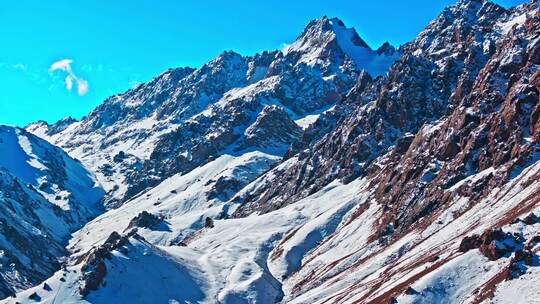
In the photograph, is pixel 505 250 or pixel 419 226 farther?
pixel 419 226

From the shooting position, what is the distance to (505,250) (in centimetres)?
11631

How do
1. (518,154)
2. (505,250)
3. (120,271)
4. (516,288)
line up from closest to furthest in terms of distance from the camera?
1. (516,288)
2. (505,250)
3. (518,154)
4. (120,271)

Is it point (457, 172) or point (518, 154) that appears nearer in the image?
point (518, 154)

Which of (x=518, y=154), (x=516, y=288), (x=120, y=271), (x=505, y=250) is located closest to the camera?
(x=516, y=288)

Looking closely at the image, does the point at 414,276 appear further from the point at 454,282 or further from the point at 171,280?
the point at 171,280

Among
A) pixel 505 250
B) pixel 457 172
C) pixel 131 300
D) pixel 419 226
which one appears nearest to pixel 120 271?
pixel 131 300

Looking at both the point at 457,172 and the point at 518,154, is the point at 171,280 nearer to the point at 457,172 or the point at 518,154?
the point at 457,172

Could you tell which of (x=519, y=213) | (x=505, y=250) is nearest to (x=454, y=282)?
(x=505, y=250)

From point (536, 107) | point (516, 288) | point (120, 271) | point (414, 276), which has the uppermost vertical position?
point (120, 271)

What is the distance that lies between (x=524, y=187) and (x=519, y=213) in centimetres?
2350

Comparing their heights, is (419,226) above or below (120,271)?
below

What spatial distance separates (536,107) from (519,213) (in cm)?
6398

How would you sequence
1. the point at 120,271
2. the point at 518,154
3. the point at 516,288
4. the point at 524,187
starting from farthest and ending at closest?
the point at 120,271
the point at 518,154
the point at 524,187
the point at 516,288

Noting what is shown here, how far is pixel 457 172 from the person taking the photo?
199375mm
